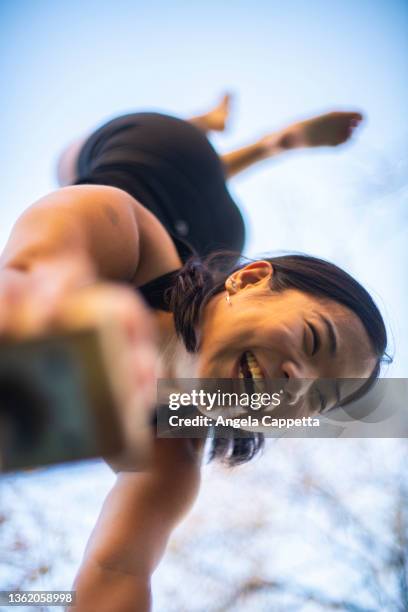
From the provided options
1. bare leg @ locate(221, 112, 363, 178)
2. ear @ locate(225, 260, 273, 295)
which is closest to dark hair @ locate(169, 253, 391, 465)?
ear @ locate(225, 260, 273, 295)

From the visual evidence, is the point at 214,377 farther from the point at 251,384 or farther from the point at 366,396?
the point at 366,396

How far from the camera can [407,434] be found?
0.54 meters

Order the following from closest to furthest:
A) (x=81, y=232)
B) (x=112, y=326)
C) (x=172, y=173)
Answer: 1. (x=112, y=326)
2. (x=81, y=232)
3. (x=172, y=173)

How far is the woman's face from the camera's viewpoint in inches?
17.6

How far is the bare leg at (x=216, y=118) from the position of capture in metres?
0.76

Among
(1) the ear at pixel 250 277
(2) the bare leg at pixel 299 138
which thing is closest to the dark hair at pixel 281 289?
(1) the ear at pixel 250 277

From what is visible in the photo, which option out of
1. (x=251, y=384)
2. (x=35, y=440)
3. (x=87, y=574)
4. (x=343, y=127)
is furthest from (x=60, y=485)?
(x=343, y=127)

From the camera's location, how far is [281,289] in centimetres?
47

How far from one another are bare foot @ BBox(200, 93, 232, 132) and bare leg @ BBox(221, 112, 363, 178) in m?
0.05

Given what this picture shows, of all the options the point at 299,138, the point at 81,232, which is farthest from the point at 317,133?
the point at 81,232

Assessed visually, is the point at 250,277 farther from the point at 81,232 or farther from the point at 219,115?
the point at 219,115

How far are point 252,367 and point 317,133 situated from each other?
402mm

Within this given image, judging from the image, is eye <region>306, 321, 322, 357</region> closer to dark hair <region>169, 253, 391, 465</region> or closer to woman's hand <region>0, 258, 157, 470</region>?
dark hair <region>169, 253, 391, 465</region>

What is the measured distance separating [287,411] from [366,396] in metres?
0.08
